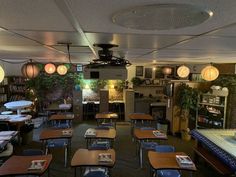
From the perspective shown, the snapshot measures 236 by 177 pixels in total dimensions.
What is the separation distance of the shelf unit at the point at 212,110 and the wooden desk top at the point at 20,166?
Answer: 225 inches

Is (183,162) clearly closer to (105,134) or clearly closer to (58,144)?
(105,134)

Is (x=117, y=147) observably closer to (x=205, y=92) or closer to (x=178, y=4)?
(x=205, y=92)

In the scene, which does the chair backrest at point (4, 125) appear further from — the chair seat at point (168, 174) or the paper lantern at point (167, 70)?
the paper lantern at point (167, 70)

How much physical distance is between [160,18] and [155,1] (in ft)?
0.63

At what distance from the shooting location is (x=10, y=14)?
3.77 feet

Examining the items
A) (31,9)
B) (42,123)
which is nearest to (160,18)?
(31,9)

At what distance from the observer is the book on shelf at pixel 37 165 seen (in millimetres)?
3536

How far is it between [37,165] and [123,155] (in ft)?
9.94

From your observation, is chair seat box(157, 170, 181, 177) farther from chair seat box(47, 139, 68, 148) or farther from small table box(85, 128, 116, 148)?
chair seat box(47, 139, 68, 148)

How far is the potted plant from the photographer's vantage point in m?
7.38

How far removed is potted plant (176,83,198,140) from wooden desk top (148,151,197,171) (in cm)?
348

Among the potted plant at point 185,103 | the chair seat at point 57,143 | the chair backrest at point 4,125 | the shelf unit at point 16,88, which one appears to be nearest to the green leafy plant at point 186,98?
the potted plant at point 185,103

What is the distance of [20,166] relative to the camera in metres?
3.64

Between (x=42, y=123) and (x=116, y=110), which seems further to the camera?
(x=116, y=110)
